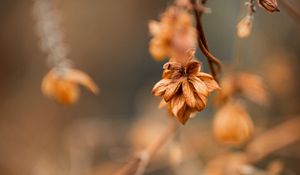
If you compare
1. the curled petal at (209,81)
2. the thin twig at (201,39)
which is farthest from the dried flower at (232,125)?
the curled petal at (209,81)

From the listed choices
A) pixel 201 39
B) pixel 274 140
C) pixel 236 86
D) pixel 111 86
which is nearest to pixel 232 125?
pixel 236 86

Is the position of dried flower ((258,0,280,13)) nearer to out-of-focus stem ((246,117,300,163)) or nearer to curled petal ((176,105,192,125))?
curled petal ((176,105,192,125))

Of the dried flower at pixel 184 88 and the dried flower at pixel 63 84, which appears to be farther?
the dried flower at pixel 63 84

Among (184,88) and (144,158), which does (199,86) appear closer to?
(184,88)

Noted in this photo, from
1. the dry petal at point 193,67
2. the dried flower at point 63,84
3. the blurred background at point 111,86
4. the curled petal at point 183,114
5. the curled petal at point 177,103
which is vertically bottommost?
the curled petal at point 183,114

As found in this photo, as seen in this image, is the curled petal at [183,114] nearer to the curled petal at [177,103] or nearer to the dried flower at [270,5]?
the curled petal at [177,103]

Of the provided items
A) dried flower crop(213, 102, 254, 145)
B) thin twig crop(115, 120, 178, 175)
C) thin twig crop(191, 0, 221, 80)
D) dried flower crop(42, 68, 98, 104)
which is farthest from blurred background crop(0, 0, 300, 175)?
thin twig crop(191, 0, 221, 80)
